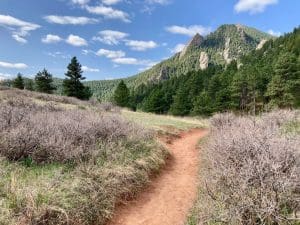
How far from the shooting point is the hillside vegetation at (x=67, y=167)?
16.3 ft

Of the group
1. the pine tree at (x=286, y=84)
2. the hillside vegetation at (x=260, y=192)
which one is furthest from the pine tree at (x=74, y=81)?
the hillside vegetation at (x=260, y=192)

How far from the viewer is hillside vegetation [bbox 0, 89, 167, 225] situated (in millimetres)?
4977

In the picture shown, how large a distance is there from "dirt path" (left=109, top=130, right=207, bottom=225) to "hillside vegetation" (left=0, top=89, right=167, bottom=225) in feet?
0.95

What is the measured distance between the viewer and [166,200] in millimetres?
7211

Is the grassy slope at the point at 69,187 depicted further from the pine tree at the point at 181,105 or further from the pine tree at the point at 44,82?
the pine tree at the point at 181,105

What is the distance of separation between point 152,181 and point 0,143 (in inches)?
157

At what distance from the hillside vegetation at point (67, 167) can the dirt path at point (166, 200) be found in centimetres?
29

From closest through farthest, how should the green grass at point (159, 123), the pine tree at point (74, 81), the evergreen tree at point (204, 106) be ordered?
1. the green grass at point (159, 123)
2. the pine tree at point (74, 81)
3. the evergreen tree at point (204, 106)

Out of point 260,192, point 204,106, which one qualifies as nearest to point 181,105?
point 204,106

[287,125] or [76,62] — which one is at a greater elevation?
[76,62]

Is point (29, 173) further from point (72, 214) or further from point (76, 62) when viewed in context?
point (76, 62)

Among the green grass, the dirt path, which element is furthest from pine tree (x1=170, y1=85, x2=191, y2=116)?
the dirt path

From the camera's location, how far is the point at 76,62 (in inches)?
1825

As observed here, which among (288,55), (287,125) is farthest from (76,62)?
(287,125)
